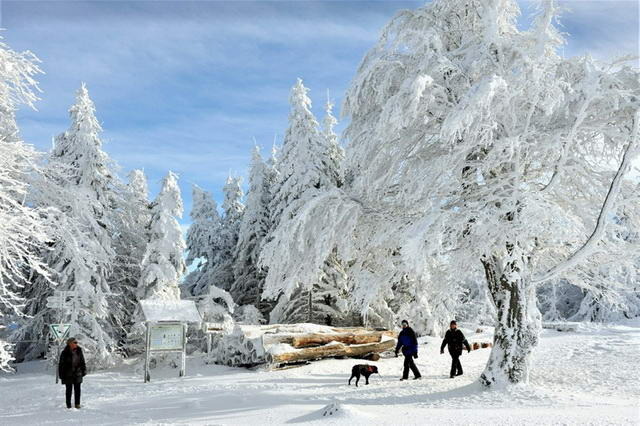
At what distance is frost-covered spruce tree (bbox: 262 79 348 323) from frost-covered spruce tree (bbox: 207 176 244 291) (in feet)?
28.7

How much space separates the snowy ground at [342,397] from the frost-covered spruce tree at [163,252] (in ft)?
14.0

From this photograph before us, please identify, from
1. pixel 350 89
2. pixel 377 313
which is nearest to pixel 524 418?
pixel 350 89

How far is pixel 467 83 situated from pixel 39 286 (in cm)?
2037

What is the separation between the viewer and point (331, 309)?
2573 centimetres

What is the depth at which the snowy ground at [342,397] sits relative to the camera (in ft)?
30.7

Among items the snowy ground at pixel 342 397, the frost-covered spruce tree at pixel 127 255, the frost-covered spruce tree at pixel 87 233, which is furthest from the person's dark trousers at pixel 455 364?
the frost-covered spruce tree at pixel 127 255

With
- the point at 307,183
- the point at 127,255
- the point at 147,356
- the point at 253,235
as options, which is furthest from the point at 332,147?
the point at 147,356

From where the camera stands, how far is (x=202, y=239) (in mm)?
38875

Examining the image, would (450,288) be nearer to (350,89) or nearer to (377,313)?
(350,89)

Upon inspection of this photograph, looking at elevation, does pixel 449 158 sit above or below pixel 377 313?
above

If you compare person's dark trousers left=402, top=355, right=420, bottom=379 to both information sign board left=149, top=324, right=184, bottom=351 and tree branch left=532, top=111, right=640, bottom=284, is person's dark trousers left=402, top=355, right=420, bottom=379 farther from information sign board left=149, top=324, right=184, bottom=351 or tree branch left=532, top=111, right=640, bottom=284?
information sign board left=149, top=324, right=184, bottom=351

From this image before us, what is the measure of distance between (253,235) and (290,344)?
615 inches

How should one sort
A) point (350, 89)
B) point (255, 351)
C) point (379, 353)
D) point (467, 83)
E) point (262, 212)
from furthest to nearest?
point (262, 212)
point (379, 353)
point (255, 351)
point (350, 89)
point (467, 83)

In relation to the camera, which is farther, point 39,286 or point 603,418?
point 39,286
